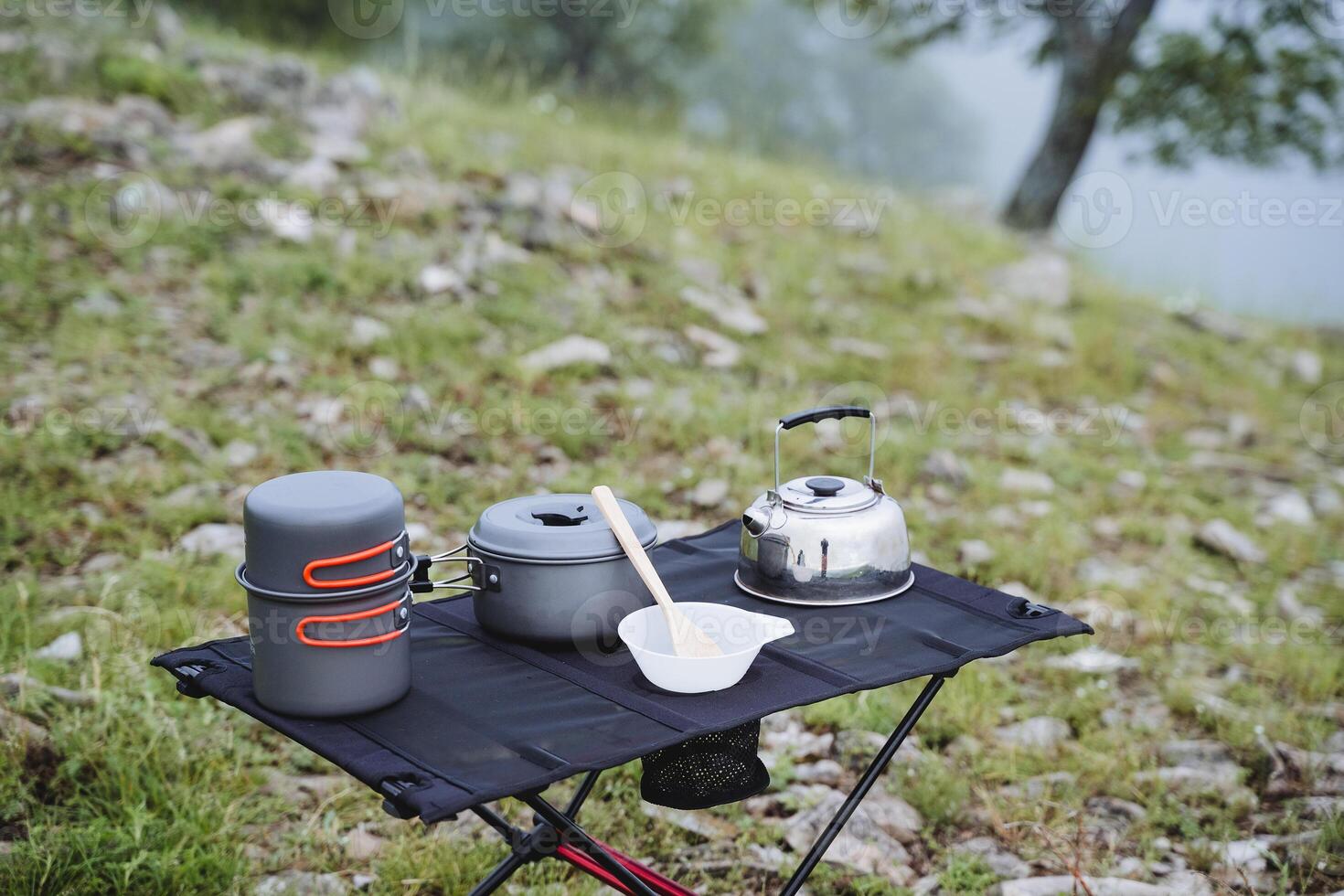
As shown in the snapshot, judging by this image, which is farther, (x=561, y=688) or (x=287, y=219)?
(x=287, y=219)

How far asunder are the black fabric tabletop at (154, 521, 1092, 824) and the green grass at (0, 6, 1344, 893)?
2.54 ft

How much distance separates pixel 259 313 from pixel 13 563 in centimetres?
178

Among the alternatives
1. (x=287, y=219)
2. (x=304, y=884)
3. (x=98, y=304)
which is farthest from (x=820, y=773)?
(x=287, y=219)

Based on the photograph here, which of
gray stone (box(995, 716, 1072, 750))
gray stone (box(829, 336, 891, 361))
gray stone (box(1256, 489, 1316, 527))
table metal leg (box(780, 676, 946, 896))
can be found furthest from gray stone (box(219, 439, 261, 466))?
gray stone (box(1256, 489, 1316, 527))

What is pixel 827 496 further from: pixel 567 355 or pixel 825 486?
pixel 567 355

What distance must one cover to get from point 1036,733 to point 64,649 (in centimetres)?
265

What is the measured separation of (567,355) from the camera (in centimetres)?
495

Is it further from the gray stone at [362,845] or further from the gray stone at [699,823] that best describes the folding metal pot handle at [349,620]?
the gray stone at [699,823]

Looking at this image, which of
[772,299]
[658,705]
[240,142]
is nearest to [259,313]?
[240,142]

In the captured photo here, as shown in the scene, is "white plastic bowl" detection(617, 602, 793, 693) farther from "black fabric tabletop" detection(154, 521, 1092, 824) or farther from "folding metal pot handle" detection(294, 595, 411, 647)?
"folding metal pot handle" detection(294, 595, 411, 647)

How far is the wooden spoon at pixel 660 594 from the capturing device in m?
1.63

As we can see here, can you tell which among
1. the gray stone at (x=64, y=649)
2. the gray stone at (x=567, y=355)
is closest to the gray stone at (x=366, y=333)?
the gray stone at (x=567, y=355)

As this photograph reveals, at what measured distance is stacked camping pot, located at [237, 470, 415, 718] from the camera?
1374 millimetres

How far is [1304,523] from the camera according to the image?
4.91 metres
